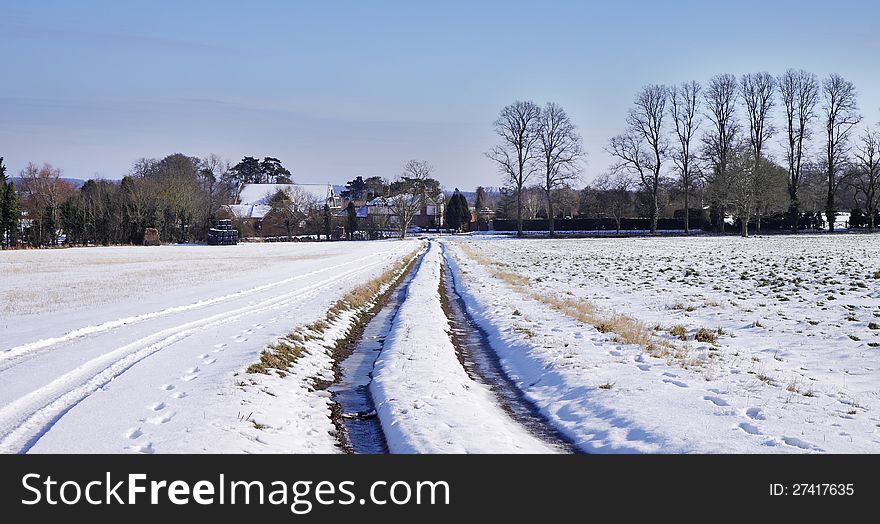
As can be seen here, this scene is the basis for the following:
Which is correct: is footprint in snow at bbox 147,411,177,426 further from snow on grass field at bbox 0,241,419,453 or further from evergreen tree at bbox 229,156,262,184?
evergreen tree at bbox 229,156,262,184

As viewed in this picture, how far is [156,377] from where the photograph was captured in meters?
11.6

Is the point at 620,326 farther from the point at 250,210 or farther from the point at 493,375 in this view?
the point at 250,210

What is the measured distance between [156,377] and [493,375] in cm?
599

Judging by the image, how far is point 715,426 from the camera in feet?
29.5

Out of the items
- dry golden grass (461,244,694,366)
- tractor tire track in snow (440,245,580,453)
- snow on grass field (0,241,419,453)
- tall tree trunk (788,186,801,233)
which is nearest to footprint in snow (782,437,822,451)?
tractor tire track in snow (440,245,580,453)

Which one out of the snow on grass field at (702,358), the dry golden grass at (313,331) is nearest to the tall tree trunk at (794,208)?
the snow on grass field at (702,358)

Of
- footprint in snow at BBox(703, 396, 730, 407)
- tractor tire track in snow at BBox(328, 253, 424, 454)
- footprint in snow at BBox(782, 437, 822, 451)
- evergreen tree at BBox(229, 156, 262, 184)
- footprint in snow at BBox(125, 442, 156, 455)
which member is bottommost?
tractor tire track in snow at BBox(328, 253, 424, 454)

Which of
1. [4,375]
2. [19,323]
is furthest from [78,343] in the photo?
[19,323]

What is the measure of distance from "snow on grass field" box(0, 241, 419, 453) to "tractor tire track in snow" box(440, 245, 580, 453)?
2.81 metres

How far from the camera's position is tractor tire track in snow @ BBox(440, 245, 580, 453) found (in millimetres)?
9750

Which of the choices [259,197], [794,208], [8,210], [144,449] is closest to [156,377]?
[144,449]

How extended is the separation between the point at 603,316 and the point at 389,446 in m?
11.2

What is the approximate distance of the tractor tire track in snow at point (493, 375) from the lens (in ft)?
32.0

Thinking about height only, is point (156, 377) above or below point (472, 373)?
above
